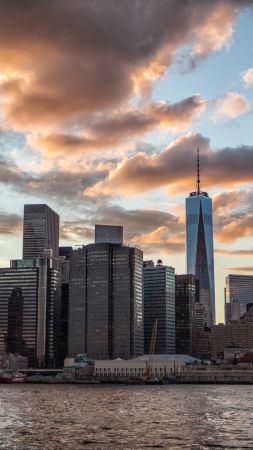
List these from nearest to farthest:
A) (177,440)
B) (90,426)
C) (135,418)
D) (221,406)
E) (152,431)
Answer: (177,440) → (152,431) → (90,426) → (135,418) → (221,406)

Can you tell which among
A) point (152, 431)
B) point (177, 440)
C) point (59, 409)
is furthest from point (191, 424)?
point (59, 409)

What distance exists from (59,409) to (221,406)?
35593mm

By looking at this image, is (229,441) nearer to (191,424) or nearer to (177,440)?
(177,440)

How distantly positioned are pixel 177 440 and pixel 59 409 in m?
61.4

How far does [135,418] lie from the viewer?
418 ft

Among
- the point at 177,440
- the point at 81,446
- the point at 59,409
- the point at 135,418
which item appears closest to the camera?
the point at 81,446

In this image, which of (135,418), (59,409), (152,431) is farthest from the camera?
(59,409)

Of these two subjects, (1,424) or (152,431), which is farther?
(1,424)

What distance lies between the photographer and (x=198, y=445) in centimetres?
8906

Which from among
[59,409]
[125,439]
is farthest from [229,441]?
[59,409]

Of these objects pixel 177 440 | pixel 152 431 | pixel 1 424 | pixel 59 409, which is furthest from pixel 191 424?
pixel 59 409

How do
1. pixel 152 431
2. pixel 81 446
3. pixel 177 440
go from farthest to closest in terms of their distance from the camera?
pixel 152 431 → pixel 177 440 → pixel 81 446

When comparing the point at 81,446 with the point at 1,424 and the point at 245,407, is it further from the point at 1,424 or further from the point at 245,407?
the point at 245,407

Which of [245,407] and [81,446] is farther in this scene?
Answer: [245,407]
